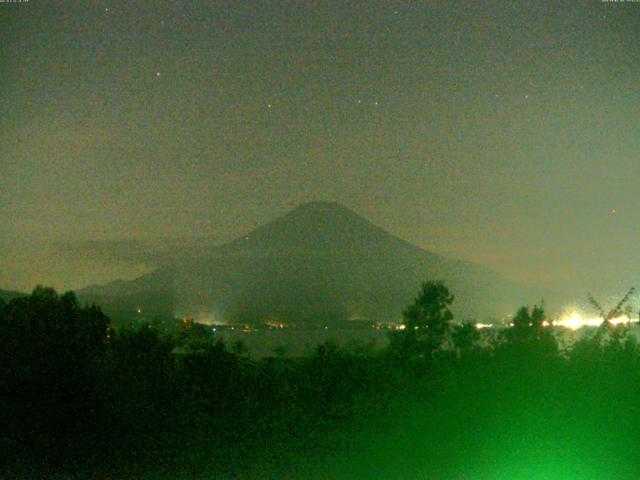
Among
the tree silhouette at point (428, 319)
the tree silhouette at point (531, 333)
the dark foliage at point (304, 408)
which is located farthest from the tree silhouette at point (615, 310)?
the tree silhouette at point (428, 319)

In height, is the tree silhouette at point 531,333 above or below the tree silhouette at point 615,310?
below

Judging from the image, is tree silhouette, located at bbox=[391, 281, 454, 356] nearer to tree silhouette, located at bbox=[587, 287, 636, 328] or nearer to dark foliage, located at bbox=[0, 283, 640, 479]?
dark foliage, located at bbox=[0, 283, 640, 479]

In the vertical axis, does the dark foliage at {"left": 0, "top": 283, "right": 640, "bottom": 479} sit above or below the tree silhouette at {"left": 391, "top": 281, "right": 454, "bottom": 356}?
below

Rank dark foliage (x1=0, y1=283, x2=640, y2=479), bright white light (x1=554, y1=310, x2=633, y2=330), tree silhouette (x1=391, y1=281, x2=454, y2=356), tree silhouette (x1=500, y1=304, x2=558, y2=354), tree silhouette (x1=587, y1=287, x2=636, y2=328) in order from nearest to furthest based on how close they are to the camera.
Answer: dark foliage (x1=0, y1=283, x2=640, y2=479), tree silhouette (x1=500, y1=304, x2=558, y2=354), tree silhouette (x1=587, y1=287, x2=636, y2=328), bright white light (x1=554, y1=310, x2=633, y2=330), tree silhouette (x1=391, y1=281, x2=454, y2=356)

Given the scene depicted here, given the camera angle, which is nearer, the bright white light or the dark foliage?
the dark foliage

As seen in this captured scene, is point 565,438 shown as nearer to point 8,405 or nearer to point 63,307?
point 8,405

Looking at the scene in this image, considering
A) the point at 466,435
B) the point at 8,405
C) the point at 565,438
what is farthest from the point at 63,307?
the point at 565,438

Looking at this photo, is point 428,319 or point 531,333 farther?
point 428,319

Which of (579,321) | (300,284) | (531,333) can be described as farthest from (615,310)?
(300,284)

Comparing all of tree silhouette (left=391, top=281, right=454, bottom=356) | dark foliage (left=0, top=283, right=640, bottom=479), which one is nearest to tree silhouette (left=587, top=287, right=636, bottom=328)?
dark foliage (left=0, top=283, right=640, bottom=479)

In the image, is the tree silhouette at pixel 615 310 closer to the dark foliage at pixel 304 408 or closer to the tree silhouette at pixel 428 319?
the dark foliage at pixel 304 408

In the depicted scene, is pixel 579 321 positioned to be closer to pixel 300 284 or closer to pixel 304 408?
pixel 304 408

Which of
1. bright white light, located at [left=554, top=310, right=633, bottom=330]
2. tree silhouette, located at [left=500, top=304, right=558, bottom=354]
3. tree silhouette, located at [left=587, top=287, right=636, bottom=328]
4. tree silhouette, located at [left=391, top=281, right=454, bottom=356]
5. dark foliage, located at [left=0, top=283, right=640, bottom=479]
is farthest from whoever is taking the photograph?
tree silhouette, located at [left=391, top=281, right=454, bottom=356]
